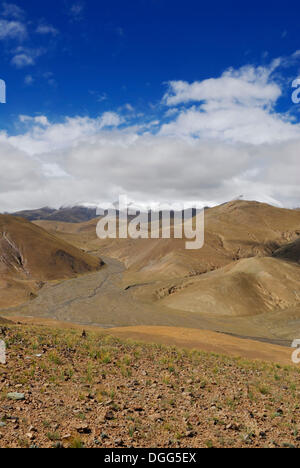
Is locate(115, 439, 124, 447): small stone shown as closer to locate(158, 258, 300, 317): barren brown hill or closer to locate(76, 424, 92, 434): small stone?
locate(76, 424, 92, 434): small stone

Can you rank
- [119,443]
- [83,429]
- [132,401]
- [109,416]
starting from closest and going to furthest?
[119,443] < [83,429] < [109,416] < [132,401]

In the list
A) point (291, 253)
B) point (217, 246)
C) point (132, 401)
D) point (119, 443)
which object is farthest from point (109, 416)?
point (217, 246)

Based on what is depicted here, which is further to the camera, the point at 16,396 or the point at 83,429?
the point at 16,396

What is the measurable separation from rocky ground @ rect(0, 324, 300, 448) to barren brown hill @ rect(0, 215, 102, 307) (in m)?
67.4

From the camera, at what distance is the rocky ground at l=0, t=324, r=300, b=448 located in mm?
8102

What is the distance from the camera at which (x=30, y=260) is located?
330ft

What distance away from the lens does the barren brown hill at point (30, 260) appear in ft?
276

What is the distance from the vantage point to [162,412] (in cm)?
965

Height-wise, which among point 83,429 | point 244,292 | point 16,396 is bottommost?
point 244,292

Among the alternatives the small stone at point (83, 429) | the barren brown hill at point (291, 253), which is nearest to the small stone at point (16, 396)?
the small stone at point (83, 429)

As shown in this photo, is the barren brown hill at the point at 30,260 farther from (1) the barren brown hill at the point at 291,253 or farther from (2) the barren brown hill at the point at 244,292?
(1) the barren brown hill at the point at 291,253

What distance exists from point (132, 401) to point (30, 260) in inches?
3842

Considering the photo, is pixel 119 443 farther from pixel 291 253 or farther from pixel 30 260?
pixel 291 253
